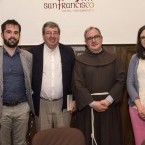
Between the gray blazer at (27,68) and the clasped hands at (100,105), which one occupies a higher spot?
the gray blazer at (27,68)

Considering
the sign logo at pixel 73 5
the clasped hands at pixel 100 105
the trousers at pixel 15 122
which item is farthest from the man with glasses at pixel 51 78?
the sign logo at pixel 73 5

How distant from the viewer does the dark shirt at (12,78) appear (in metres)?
3.16

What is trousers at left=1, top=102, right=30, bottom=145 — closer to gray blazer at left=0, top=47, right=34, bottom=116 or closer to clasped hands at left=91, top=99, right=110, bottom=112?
gray blazer at left=0, top=47, right=34, bottom=116

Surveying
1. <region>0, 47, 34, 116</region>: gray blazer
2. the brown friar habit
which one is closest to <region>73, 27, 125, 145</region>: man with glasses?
the brown friar habit

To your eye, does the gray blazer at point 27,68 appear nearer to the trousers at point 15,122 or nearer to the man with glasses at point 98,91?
the trousers at point 15,122

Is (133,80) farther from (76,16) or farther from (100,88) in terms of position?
(76,16)

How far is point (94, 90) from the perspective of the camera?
131 inches

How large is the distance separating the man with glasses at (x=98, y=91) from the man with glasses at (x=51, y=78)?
0.43 feet

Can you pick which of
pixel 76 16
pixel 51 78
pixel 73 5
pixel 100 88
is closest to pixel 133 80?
pixel 100 88

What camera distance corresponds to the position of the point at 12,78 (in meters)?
3.17

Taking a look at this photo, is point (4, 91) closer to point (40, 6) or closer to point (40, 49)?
point (40, 49)

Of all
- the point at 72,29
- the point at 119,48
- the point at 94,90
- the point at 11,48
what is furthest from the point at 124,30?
the point at 11,48

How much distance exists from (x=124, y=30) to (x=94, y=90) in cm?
100

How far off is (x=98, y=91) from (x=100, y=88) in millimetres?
40
